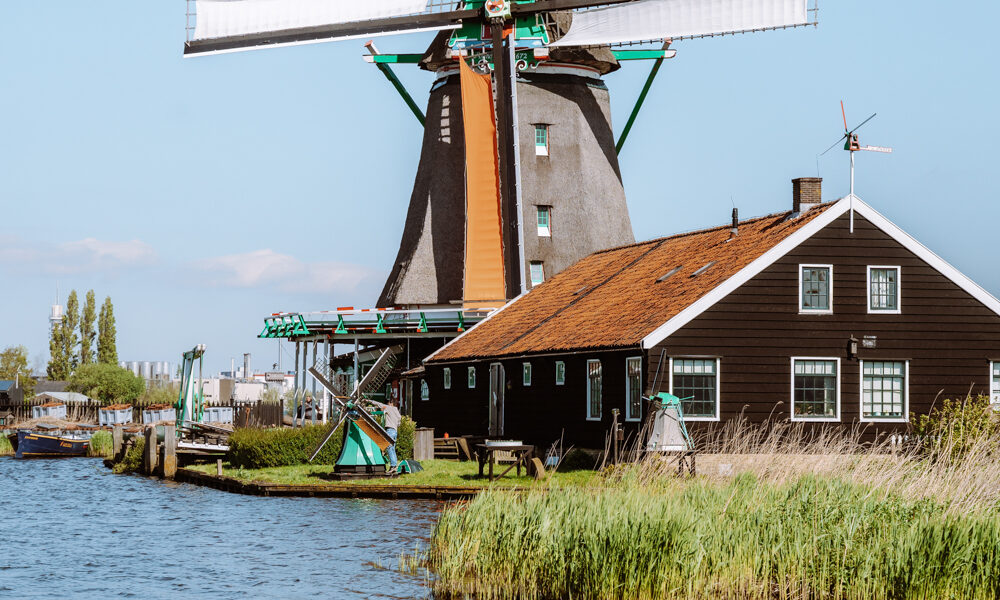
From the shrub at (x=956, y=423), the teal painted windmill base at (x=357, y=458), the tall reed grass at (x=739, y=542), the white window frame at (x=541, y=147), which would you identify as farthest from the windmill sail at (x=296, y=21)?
the tall reed grass at (x=739, y=542)

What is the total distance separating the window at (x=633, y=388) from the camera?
29.8 m

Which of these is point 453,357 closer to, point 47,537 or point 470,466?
point 470,466

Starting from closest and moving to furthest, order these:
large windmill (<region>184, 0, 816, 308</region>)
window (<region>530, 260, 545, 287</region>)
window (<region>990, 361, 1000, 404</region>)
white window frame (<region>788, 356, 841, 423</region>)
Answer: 1. white window frame (<region>788, 356, 841, 423</region>)
2. window (<region>990, 361, 1000, 404</region>)
3. large windmill (<region>184, 0, 816, 308</region>)
4. window (<region>530, 260, 545, 287</region>)

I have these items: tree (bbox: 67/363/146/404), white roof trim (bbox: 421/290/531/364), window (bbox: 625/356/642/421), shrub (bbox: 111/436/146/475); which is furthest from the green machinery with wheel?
tree (bbox: 67/363/146/404)

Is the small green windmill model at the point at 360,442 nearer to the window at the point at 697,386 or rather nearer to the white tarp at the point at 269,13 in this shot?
the window at the point at 697,386

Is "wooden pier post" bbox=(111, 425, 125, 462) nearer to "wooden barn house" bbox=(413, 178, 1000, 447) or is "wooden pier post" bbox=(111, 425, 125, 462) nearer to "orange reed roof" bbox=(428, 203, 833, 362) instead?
"orange reed roof" bbox=(428, 203, 833, 362)

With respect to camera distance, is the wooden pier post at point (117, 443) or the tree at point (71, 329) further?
the tree at point (71, 329)

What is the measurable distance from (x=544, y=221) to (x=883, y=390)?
1824 cm

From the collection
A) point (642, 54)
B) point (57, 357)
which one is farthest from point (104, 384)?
point (642, 54)

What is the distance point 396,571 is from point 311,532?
15.2 ft

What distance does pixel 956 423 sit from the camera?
2875 cm

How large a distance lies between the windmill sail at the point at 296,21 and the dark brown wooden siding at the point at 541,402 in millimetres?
11809

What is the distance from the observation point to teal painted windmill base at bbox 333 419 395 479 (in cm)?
3044

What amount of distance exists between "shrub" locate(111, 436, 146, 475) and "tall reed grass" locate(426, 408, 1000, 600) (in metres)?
24.7
